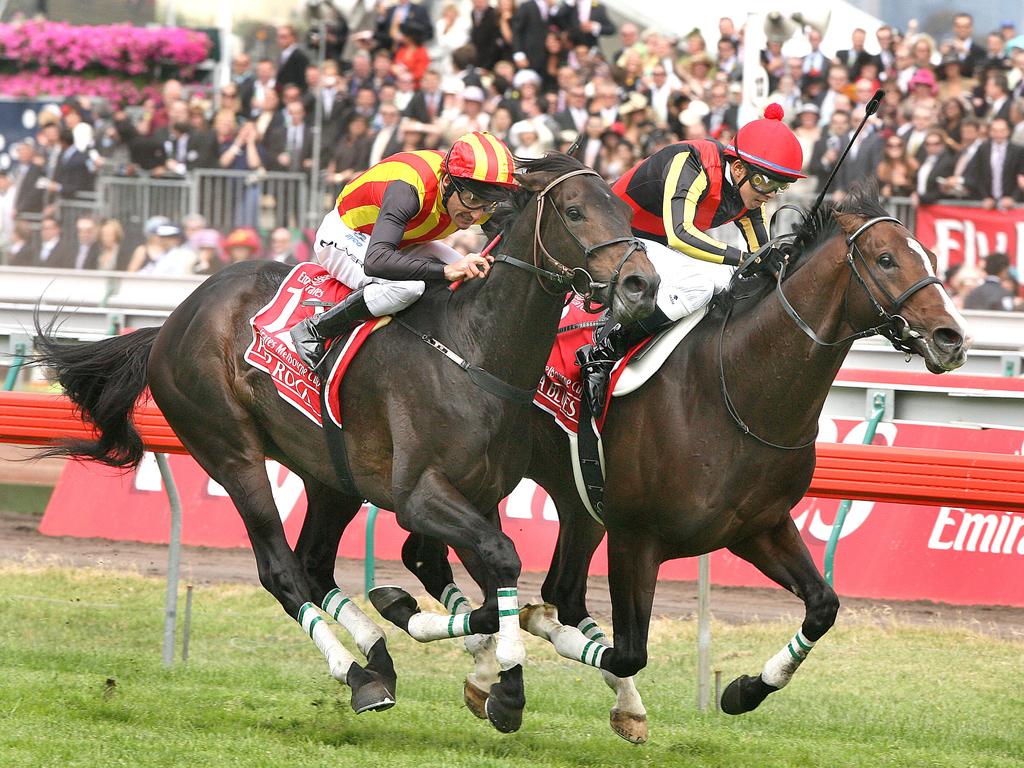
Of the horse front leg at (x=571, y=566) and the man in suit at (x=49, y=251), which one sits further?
→ the man in suit at (x=49, y=251)

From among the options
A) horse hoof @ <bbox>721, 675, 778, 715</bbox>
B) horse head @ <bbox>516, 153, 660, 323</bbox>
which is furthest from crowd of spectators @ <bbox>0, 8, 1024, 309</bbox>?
horse head @ <bbox>516, 153, 660, 323</bbox>

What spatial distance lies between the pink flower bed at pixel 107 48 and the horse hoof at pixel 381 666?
422 inches

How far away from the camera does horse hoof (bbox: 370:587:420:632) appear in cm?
570

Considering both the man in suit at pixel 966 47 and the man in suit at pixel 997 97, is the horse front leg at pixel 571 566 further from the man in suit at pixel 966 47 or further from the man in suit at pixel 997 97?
the man in suit at pixel 966 47

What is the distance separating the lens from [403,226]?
532 centimetres

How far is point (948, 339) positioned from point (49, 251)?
9.53m

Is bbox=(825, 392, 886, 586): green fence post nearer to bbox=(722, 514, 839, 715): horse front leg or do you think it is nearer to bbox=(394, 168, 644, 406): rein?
bbox=(722, 514, 839, 715): horse front leg

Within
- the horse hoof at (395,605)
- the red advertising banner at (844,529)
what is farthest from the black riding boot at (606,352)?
the red advertising banner at (844,529)

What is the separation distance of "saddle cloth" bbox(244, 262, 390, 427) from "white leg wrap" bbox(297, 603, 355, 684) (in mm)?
703

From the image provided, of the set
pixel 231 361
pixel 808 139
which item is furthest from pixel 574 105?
pixel 231 361

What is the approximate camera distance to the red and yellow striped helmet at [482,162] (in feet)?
16.8

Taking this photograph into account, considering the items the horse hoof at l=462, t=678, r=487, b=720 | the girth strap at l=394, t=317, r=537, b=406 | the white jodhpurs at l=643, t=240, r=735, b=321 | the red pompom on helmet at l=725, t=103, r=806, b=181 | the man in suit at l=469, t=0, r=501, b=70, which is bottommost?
the horse hoof at l=462, t=678, r=487, b=720

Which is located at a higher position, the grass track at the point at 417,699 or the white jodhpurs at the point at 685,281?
the white jodhpurs at the point at 685,281

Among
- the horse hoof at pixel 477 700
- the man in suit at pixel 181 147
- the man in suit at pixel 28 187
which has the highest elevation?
the horse hoof at pixel 477 700
